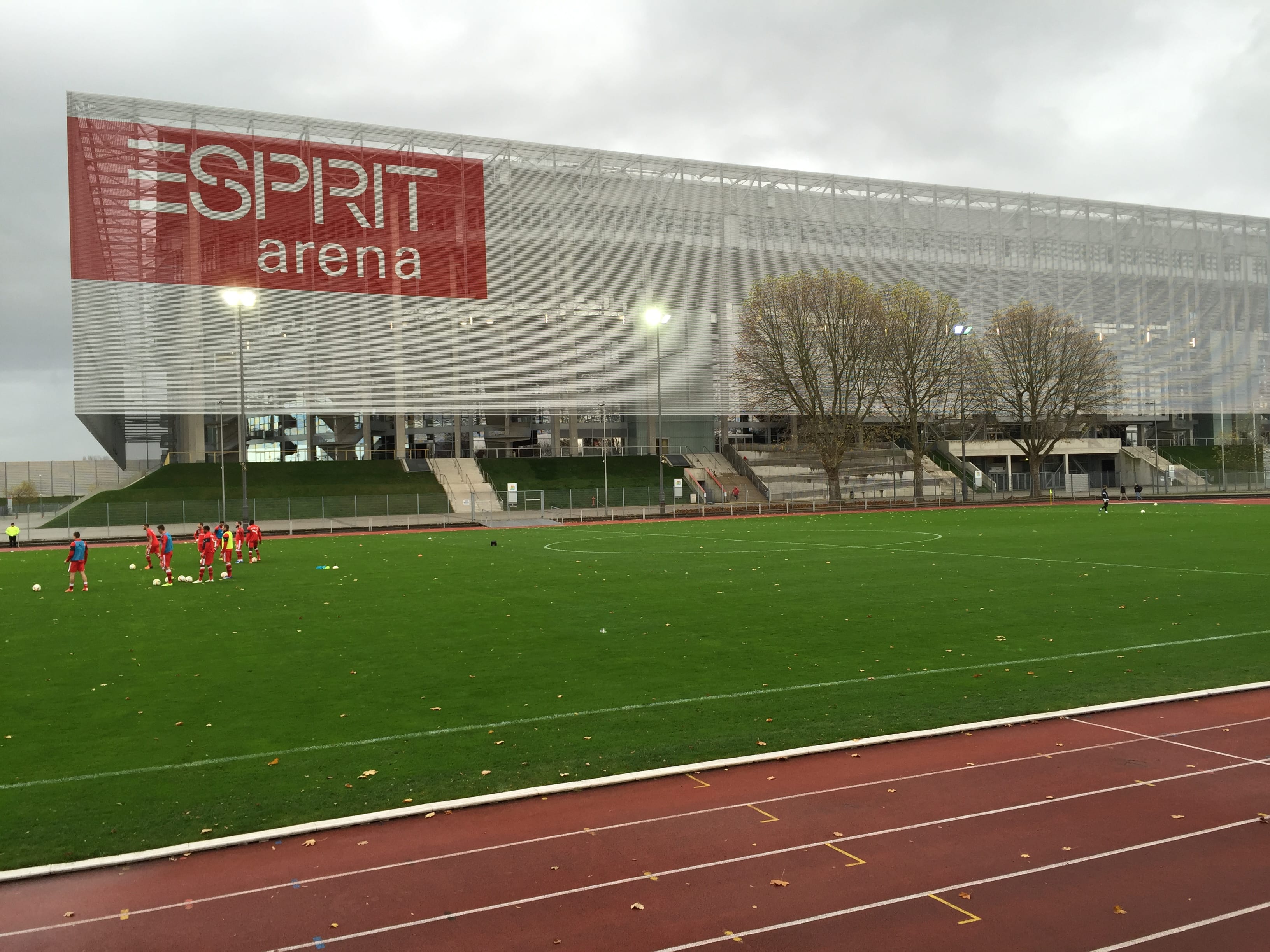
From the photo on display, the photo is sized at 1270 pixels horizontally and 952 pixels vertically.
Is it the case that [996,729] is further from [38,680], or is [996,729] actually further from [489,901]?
[38,680]

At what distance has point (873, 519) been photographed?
1874 inches

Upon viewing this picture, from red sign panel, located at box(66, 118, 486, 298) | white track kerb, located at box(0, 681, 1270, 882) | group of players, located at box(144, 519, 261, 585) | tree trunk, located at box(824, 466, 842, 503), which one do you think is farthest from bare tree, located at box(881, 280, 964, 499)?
white track kerb, located at box(0, 681, 1270, 882)

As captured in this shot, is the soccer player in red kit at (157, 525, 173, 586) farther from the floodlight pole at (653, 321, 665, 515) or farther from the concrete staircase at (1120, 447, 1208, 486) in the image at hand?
the concrete staircase at (1120, 447, 1208, 486)

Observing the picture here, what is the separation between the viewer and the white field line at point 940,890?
545 centimetres

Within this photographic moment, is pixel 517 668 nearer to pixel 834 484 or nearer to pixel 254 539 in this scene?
pixel 254 539

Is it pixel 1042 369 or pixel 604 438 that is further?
pixel 604 438

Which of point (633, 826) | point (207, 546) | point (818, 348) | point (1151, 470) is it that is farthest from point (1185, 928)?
point (1151, 470)

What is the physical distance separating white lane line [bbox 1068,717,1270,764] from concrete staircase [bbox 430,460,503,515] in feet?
144

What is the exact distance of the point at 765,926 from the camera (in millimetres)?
5590

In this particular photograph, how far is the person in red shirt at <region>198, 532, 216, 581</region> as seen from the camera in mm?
25031

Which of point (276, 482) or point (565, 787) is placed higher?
point (276, 482)

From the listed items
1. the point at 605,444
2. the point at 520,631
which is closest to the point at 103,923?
the point at 520,631

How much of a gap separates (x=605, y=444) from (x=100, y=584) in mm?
47085

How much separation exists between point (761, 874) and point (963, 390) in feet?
219
